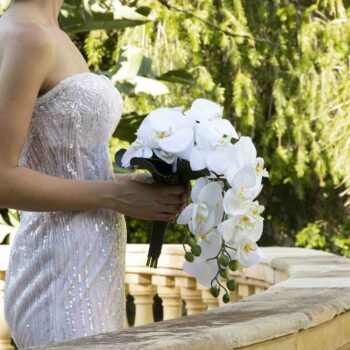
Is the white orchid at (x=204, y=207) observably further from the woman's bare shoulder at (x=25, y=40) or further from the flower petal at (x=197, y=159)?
the woman's bare shoulder at (x=25, y=40)

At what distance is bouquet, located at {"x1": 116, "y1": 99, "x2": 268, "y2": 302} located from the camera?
257 centimetres

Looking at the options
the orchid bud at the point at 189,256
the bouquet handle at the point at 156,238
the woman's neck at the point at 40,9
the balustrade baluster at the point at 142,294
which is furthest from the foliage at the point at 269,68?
the orchid bud at the point at 189,256

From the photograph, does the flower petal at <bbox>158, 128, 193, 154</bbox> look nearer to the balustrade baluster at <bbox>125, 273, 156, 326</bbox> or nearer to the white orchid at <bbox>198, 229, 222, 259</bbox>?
the white orchid at <bbox>198, 229, 222, 259</bbox>

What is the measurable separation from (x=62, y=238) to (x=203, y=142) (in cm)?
45

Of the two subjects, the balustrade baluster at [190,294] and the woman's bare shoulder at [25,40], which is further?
the balustrade baluster at [190,294]

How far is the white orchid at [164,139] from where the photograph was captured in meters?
2.59

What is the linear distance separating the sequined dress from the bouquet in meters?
0.17

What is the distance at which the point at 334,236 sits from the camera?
1473 cm

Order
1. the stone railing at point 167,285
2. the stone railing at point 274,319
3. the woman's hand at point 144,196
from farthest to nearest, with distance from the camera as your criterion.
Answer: the stone railing at point 167,285 < the woman's hand at point 144,196 < the stone railing at point 274,319

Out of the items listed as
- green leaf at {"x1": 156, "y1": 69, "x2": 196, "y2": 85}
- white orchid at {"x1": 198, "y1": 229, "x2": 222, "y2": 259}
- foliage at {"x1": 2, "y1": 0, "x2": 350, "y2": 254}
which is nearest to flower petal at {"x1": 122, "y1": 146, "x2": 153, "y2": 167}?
white orchid at {"x1": 198, "y1": 229, "x2": 222, "y2": 259}

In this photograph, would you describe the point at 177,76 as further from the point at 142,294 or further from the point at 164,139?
the point at 164,139

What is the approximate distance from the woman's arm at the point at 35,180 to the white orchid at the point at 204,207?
75 mm

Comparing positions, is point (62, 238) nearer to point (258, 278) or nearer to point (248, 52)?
point (258, 278)

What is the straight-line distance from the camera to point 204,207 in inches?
102
